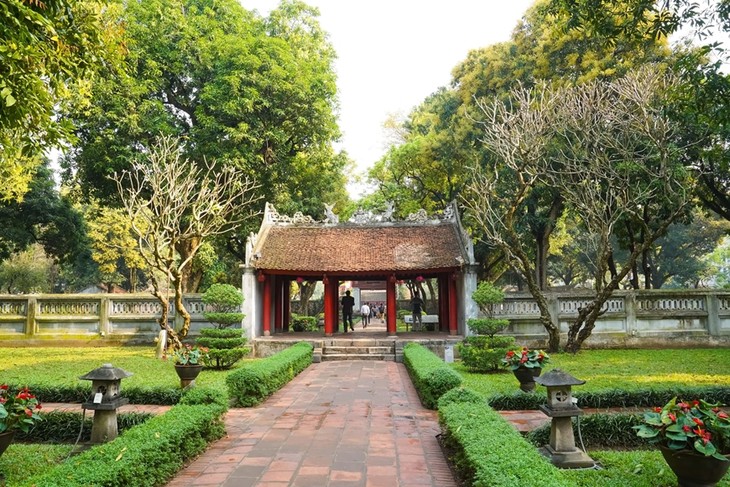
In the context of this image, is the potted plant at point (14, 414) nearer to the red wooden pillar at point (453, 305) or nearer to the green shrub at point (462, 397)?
the green shrub at point (462, 397)

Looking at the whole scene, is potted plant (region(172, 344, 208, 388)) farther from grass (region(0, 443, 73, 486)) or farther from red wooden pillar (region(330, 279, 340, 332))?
red wooden pillar (region(330, 279, 340, 332))

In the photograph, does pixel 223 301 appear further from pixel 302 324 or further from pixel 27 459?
pixel 302 324

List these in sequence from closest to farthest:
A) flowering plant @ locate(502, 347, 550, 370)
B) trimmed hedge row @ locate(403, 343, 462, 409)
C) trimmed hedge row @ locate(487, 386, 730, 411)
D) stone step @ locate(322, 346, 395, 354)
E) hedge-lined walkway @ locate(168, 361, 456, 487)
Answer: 1. hedge-lined walkway @ locate(168, 361, 456, 487)
2. trimmed hedge row @ locate(487, 386, 730, 411)
3. trimmed hedge row @ locate(403, 343, 462, 409)
4. flowering plant @ locate(502, 347, 550, 370)
5. stone step @ locate(322, 346, 395, 354)

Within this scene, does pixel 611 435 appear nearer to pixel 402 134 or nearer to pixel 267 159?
pixel 267 159

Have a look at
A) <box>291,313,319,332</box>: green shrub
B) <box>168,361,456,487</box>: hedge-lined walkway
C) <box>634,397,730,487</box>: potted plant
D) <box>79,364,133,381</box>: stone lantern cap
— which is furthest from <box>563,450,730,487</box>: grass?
<box>291,313,319,332</box>: green shrub

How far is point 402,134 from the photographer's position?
3155 cm

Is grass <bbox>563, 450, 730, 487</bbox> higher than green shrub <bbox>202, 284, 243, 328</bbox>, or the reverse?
green shrub <bbox>202, 284, 243, 328</bbox>

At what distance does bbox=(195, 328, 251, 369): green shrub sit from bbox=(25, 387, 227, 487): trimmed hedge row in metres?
6.18

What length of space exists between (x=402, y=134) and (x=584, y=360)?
2037 cm

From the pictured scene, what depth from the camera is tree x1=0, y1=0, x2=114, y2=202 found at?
19.0ft

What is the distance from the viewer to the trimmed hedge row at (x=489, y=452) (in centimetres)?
409

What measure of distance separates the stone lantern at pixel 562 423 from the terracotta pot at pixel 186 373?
6.36 meters

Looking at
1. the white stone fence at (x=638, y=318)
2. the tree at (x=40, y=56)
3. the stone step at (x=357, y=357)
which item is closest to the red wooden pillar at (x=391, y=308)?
the stone step at (x=357, y=357)

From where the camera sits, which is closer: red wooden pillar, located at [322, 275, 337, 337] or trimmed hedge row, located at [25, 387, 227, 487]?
trimmed hedge row, located at [25, 387, 227, 487]
